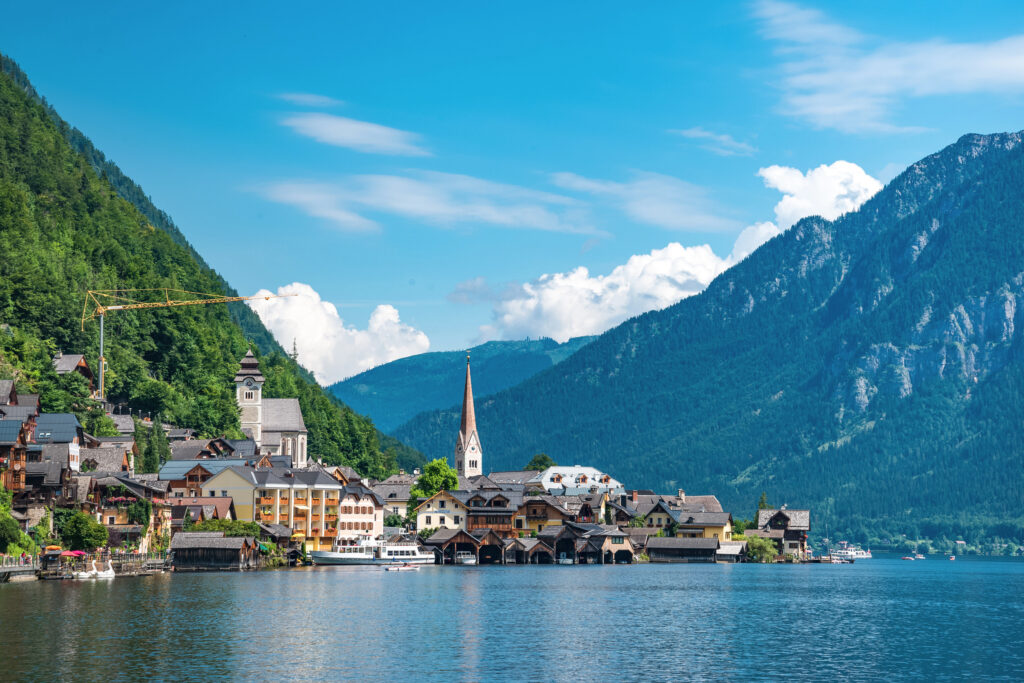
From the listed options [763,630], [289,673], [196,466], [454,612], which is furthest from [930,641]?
[196,466]

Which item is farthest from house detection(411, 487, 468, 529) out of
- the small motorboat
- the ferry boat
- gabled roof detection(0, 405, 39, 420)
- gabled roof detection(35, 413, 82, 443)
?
the small motorboat

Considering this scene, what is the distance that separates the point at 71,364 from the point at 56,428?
1514 inches

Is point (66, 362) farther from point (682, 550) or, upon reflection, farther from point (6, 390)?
point (682, 550)

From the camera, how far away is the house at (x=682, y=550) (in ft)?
640

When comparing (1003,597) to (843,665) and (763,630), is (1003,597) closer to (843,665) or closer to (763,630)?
(763,630)

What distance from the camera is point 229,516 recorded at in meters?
142

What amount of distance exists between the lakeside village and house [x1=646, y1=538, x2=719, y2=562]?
0.15 m

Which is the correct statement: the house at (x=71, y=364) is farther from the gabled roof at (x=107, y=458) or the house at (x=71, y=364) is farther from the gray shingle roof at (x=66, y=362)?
the gabled roof at (x=107, y=458)

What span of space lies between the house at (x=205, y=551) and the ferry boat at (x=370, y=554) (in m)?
22.8

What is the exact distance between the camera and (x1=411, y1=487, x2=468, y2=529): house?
592ft

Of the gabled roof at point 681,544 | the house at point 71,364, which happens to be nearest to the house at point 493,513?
the gabled roof at point 681,544

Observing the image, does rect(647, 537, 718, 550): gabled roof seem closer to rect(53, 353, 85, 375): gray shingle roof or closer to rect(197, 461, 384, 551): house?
rect(197, 461, 384, 551): house

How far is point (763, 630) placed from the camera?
7912cm

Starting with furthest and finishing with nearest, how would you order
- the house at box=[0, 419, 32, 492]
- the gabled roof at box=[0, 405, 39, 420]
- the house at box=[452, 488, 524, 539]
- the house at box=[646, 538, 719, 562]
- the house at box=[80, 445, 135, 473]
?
1. the house at box=[646, 538, 719, 562]
2. the house at box=[452, 488, 524, 539]
3. the house at box=[80, 445, 135, 473]
4. the gabled roof at box=[0, 405, 39, 420]
5. the house at box=[0, 419, 32, 492]
